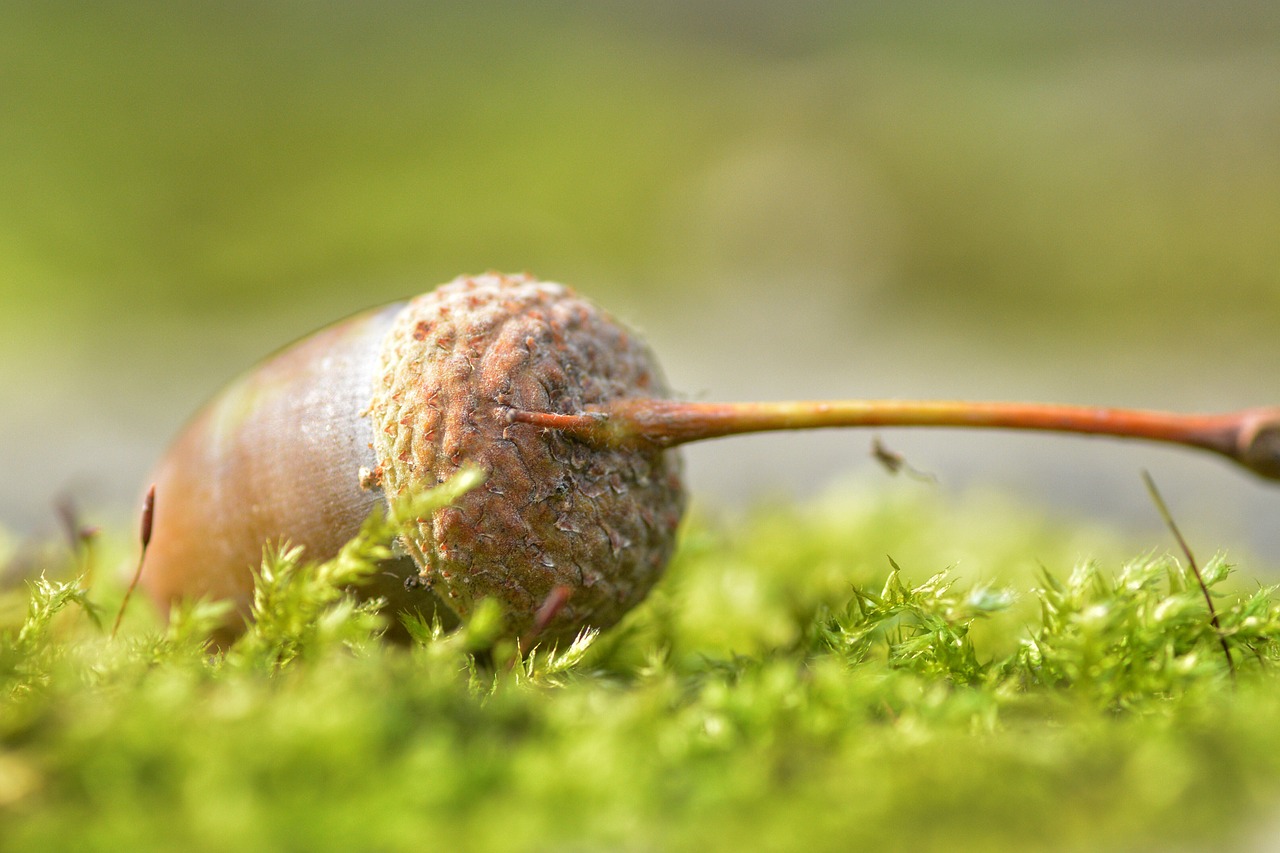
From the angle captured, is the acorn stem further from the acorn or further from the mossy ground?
the mossy ground

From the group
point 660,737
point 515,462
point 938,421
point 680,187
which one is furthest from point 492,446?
point 680,187

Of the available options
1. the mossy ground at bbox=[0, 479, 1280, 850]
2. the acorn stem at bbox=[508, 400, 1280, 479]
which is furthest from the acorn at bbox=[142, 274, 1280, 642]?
the mossy ground at bbox=[0, 479, 1280, 850]

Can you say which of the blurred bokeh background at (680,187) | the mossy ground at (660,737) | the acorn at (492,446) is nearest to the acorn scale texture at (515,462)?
the acorn at (492,446)

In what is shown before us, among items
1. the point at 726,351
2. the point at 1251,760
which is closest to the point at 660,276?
the point at 726,351

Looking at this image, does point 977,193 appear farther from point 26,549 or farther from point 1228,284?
point 26,549

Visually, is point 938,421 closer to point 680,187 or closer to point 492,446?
point 492,446

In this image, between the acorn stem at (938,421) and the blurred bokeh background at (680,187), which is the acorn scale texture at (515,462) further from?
the blurred bokeh background at (680,187)
